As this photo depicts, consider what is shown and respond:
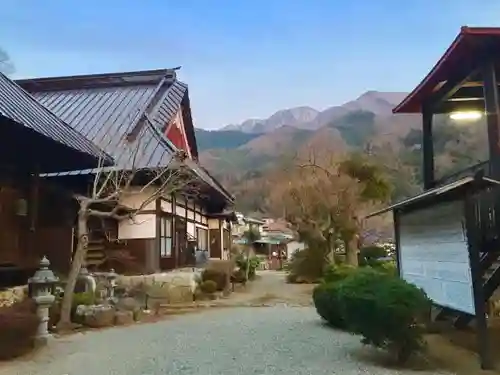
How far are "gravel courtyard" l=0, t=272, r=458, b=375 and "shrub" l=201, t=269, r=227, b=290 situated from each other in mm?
6467

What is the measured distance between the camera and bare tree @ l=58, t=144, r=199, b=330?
9633mm

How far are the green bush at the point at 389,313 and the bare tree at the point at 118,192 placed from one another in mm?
5565

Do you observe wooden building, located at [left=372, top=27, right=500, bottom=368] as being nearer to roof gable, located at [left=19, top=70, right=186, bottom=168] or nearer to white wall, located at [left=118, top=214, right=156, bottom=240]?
roof gable, located at [left=19, top=70, right=186, bottom=168]

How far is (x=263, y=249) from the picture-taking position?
158ft

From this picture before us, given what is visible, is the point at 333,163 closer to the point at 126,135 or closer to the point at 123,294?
the point at 126,135

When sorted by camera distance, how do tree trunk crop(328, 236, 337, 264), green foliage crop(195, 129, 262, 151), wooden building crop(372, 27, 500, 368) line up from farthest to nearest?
green foliage crop(195, 129, 262, 151), tree trunk crop(328, 236, 337, 264), wooden building crop(372, 27, 500, 368)

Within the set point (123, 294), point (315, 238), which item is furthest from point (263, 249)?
point (123, 294)

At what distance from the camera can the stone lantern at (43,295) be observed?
7.83m

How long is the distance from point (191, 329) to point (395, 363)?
4.59 m

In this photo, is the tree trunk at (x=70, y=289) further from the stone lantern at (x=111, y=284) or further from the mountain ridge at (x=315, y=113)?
the mountain ridge at (x=315, y=113)

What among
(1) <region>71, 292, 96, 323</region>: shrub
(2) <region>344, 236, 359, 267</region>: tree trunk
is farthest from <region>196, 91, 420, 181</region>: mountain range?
(1) <region>71, 292, 96, 323</region>: shrub

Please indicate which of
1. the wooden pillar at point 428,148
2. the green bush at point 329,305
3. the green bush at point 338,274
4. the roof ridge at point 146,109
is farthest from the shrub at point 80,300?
the wooden pillar at point 428,148

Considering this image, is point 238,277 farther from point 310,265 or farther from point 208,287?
point 208,287

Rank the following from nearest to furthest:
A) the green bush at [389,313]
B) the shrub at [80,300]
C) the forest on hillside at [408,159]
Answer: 1. the green bush at [389,313]
2. the shrub at [80,300]
3. the forest on hillside at [408,159]
